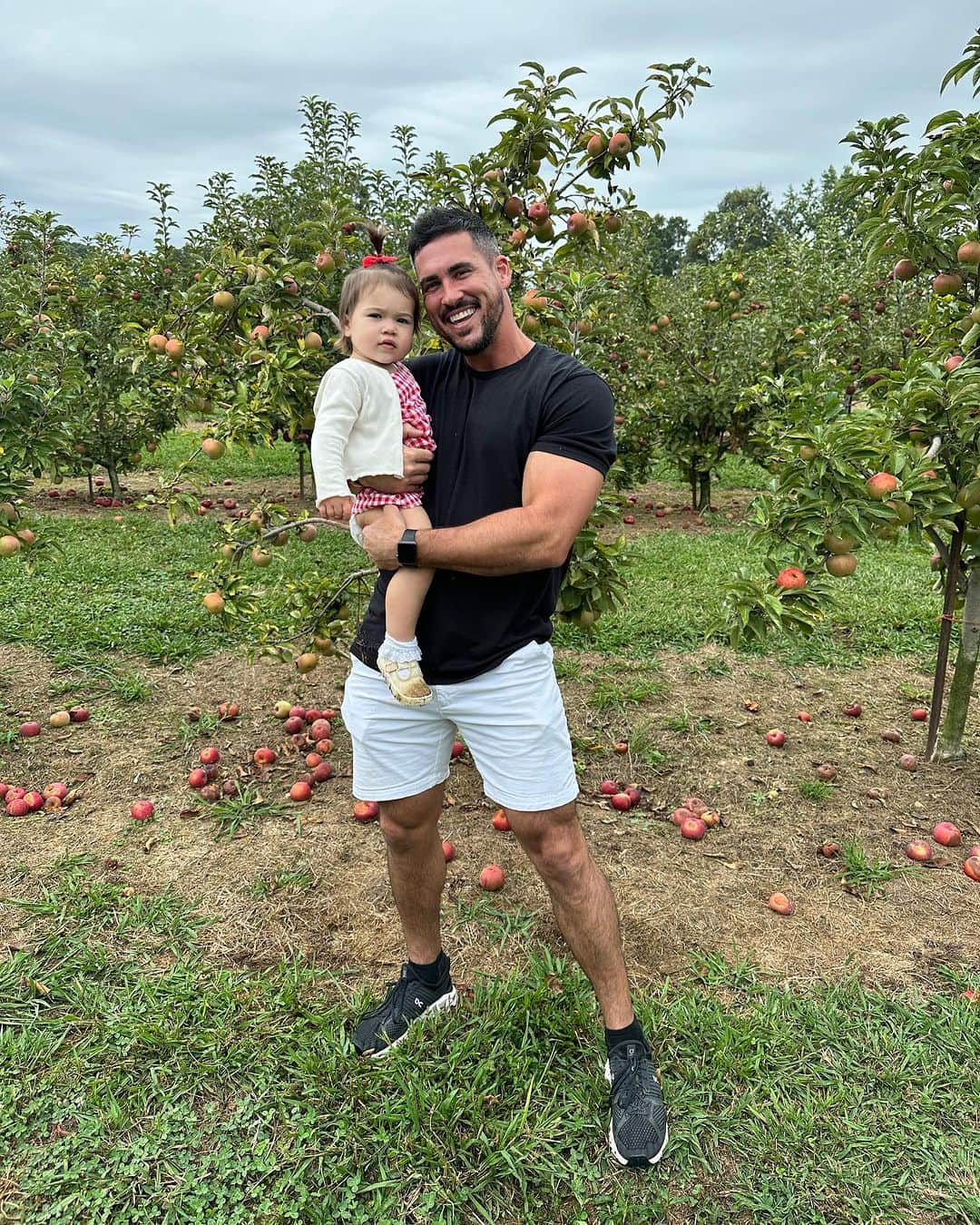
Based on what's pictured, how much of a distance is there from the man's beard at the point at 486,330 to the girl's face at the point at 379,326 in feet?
0.47

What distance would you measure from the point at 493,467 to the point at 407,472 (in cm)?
21

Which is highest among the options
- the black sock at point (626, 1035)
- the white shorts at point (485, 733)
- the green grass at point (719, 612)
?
the white shorts at point (485, 733)

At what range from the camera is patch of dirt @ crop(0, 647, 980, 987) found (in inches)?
106

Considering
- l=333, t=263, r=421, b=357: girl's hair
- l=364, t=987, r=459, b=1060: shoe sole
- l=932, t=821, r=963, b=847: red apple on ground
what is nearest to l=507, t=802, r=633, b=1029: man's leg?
l=364, t=987, r=459, b=1060: shoe sole

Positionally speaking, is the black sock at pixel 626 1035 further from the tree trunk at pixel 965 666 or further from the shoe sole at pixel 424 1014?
the tree trunk at pixel 965 666

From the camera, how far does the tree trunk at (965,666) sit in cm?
353

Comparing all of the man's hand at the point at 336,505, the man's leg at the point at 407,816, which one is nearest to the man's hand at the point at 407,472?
the man's hand at the point at 336,505

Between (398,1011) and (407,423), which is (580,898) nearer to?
(398,1011)

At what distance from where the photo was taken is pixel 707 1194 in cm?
187

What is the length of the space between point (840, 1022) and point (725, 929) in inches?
19.3

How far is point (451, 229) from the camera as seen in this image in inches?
75.0

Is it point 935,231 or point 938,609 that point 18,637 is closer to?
point 935,231

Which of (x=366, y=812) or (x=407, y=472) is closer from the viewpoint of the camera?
(x=407, y=472)

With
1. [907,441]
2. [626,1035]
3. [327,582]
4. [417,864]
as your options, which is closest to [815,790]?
[907,441]
